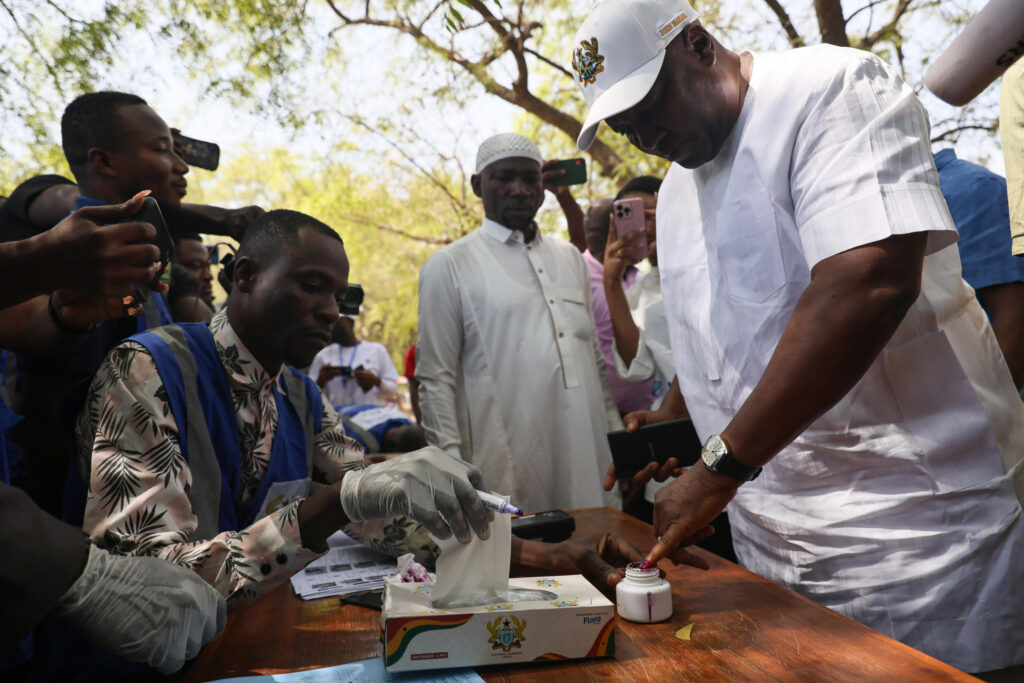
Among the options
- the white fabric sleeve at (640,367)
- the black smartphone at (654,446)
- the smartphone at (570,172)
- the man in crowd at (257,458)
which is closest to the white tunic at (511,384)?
the white fabric sleeve at (640,367)

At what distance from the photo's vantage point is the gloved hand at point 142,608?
2.81ft

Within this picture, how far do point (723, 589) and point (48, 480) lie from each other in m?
1.64

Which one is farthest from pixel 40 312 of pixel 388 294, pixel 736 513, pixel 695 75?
pixel 388 294

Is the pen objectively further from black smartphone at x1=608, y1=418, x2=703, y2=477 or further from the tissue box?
black smartphone at x1=608, y1=418, x2=703, y2=477

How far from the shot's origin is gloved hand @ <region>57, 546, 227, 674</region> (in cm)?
86

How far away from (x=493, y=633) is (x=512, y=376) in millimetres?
1910

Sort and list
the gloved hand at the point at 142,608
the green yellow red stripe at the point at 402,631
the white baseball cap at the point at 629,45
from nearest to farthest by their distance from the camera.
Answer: the gloved hand at the point at 142,608
the green yellow red stripe at the point at 402,631
the white baseball cap at the point at 629,45

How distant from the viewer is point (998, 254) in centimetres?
193

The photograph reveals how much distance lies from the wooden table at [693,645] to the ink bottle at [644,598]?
0.02 metres

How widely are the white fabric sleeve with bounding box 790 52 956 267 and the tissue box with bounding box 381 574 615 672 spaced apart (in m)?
0.79

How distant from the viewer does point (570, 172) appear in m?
3.55

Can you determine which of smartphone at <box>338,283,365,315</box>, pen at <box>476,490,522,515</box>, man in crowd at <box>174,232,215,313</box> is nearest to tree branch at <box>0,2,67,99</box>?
man in crowd at <box>174,232,215,313</box>

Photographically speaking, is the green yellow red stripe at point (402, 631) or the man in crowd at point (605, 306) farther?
the man in crowd at point (605, 306)

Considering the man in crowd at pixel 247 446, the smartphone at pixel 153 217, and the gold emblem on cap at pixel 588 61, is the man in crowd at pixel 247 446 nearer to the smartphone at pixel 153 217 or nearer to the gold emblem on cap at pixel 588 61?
the smartphone at pixel 153 217
